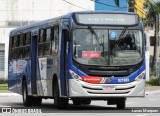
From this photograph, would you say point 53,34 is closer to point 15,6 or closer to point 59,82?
point 59,82

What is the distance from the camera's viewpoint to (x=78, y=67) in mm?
21781

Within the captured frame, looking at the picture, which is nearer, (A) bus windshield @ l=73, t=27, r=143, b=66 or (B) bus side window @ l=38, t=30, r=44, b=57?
(A) bus windshield @ l=73, t=27, r=143, b=66

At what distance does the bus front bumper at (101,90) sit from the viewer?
21.6 m

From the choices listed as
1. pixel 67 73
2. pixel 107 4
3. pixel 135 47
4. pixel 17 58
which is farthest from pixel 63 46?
pixel 107 4

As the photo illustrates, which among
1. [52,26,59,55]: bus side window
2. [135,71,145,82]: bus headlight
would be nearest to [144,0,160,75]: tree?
[52,26,59,55]: bus side window

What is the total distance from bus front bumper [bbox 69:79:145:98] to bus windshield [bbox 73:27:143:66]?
2.33 feet

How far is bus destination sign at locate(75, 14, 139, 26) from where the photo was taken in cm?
2219

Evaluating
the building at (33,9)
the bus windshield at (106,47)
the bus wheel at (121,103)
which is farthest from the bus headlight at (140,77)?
the building at (33,9)

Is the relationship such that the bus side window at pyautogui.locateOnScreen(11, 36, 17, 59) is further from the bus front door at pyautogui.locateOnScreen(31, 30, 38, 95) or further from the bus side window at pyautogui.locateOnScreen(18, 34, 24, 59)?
the bus front door at pyautogui.locateOnScreen(31, 30, 38, 95)

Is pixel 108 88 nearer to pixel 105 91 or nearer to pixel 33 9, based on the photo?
pixel 105 91

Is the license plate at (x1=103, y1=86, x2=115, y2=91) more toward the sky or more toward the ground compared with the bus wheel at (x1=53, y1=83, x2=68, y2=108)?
more toward the sky

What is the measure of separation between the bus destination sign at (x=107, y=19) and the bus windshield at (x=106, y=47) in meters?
0.27

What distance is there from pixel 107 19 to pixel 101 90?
2.43 metres

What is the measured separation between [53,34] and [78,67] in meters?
2.37
